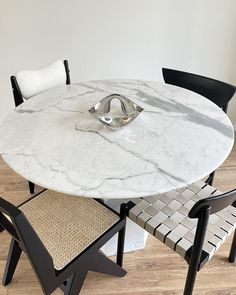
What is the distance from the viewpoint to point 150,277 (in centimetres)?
175

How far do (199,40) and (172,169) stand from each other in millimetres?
1509

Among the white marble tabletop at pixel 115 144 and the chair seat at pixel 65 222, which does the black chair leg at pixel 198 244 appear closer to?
the white marble tabletop at pixel 115 144

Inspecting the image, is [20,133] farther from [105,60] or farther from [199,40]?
[199,40]

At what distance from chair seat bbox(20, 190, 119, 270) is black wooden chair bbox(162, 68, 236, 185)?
73 centimetres

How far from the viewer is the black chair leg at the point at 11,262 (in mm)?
1669

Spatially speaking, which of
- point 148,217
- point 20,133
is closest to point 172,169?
point 148,217

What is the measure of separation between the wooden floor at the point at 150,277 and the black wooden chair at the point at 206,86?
0.47 meters

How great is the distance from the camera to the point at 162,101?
1753 millimetres

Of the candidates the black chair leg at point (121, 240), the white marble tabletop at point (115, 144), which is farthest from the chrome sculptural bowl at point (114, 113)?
the black chair leg at point (121, 240)

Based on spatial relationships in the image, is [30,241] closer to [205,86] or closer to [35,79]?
[35,79]

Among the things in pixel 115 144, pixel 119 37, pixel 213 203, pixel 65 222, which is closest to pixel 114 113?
pixel 115 144

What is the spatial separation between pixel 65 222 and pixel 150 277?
2.00 feet

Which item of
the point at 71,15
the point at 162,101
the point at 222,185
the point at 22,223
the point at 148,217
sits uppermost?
the point at 71,15

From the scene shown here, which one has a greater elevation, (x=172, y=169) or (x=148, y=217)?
(x=172, y=169)
